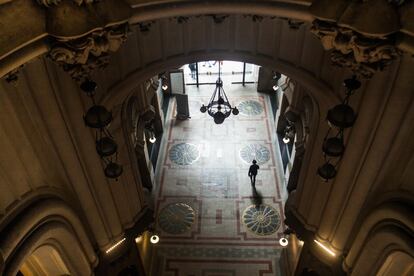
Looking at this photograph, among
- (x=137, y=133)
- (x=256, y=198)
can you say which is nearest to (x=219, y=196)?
(x=256, y=198)

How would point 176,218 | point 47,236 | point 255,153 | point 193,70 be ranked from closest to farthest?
point 47,236 → point 176,218 → point 255,153 → point 193,70

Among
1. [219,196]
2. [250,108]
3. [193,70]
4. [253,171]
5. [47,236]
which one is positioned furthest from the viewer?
[193,70]

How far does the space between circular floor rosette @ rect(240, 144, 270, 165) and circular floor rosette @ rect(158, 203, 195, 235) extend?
2396 millimetres

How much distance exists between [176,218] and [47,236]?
552cm

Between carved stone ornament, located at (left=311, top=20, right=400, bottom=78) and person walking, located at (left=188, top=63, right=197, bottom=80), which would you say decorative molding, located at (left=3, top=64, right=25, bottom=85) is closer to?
carved stone ornament, located at (left=311, top=20, right=400, bottom=78)

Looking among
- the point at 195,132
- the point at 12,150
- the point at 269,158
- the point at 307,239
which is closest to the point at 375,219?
the point at 307,239

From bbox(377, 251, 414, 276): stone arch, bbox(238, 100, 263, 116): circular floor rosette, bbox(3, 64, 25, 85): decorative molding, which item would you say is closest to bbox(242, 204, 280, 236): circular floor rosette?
bbox(238, 100, 263, 116): circular floor rosette

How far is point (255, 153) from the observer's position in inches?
466

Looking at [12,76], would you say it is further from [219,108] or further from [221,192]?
[221,192]

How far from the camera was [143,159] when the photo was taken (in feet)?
31.8

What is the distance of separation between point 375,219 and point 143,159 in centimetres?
584

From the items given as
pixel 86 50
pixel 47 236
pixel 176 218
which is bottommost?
pixel 176 218

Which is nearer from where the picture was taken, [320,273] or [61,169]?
[61,169]

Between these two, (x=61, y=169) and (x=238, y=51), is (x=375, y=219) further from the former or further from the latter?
(x=61, y=169)
